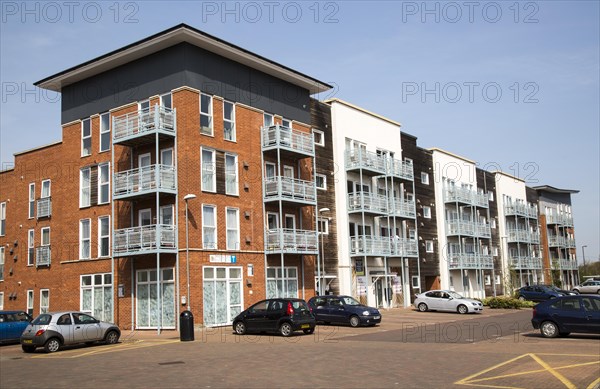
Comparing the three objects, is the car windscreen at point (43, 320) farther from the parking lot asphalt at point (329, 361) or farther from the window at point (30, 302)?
the window at point (30, 302)

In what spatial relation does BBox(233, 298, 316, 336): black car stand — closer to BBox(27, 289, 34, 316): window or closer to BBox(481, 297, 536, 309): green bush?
BBox(27, 289, 34, 316): window

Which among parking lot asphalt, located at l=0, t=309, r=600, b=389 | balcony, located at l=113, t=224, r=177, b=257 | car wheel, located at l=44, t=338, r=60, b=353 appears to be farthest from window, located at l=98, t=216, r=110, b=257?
car wheel, located at l=44, t=338, r=60, b=353

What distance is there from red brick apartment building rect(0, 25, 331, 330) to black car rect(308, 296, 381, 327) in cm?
318

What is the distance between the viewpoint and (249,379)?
13211 mm

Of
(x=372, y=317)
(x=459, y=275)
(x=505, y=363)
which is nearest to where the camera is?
(x=505, y=363)

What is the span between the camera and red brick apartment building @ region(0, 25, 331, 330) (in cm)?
2880

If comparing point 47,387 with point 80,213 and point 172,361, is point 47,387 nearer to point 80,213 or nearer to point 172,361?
point 172,361

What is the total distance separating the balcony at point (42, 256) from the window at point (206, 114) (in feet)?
41.3

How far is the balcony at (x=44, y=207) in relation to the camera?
35.9 m

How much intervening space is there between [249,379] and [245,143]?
20.1m

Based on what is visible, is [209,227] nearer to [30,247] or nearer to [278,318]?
[278,318]

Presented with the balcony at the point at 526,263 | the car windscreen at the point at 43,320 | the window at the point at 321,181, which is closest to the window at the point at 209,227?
the car windscreen at the point at 43,320

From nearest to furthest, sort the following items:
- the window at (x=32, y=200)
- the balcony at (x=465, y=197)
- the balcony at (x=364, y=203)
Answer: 1. the window at (x=32, y=200)
2. the balcony at (x=364, y=203)
3. the balcony at (x=465, y=197)

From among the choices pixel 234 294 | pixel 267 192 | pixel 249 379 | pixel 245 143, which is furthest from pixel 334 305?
pixel 249 379
